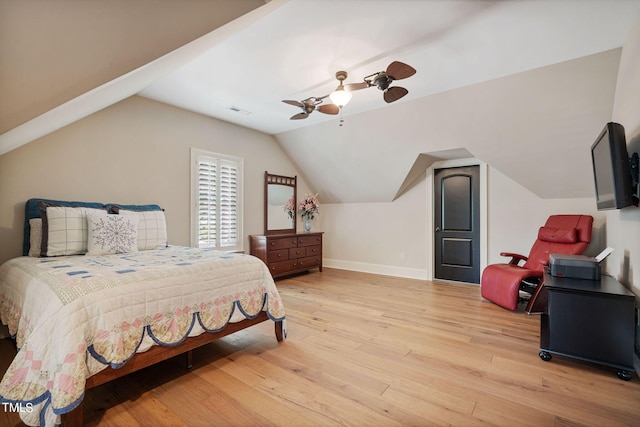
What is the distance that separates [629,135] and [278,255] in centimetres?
425

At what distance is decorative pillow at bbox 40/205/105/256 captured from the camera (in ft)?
8.35

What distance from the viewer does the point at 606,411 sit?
1645 mm

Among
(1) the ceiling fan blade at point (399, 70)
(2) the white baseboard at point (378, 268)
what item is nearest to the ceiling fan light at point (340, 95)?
(1) the ceiling fan blade at point (399, 70)

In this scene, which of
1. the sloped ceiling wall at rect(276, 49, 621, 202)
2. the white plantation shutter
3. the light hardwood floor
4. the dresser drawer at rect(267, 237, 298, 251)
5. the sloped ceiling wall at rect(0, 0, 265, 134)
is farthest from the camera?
the dresser drawer at rect(267, 237, 298, 251)

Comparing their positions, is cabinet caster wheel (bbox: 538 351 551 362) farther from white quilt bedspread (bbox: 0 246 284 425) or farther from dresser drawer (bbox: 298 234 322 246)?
dresser drawer (bbox: 298 234 322 246)

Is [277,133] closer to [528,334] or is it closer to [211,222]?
[211,222]

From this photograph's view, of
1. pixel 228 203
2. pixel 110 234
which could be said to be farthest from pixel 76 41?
pixel 228 203

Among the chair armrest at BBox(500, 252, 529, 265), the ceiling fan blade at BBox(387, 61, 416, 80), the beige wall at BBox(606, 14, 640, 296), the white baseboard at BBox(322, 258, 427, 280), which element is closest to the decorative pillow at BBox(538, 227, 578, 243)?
the chair armrest at BBox(500, 252, 529, 265)

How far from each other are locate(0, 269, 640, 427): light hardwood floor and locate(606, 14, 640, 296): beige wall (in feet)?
2.76

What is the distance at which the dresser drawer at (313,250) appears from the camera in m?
5.44

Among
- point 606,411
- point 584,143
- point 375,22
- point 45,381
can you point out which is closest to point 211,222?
point 45,381

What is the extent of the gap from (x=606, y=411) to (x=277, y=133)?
5.14m

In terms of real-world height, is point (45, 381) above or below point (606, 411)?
above

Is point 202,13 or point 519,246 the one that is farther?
point 519,246
